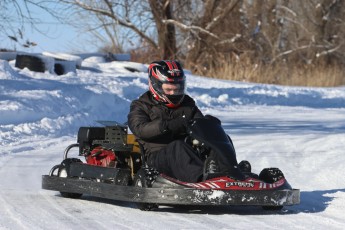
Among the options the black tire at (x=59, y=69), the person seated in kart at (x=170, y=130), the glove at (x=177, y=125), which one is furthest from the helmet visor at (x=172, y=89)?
the black tire at (x=59, y=69)

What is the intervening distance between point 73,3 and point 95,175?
22.9 meters

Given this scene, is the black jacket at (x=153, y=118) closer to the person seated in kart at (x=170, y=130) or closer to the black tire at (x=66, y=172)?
the person seated in kart at (x=170, y=130)

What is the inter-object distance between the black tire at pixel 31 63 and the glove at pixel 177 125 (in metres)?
14.6

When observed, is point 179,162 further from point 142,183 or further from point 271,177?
point 271,177

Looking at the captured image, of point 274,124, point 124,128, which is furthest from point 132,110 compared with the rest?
point 274,124

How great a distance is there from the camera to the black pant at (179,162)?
23.0 feet

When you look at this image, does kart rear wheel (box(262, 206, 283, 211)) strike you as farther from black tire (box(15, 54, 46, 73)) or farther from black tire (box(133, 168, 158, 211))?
black tire (box(15, 54, 46, 73))

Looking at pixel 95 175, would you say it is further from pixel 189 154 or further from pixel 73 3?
A: pixel 73 3

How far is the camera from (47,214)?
267 inches

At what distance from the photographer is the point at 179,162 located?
281 inches

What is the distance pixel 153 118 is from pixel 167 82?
356 millimetres

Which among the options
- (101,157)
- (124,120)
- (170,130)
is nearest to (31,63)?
(124,120)

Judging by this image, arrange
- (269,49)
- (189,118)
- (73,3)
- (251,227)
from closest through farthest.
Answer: (251,227)
(189,118)
(73,3)
(269,49)

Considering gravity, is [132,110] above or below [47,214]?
above
